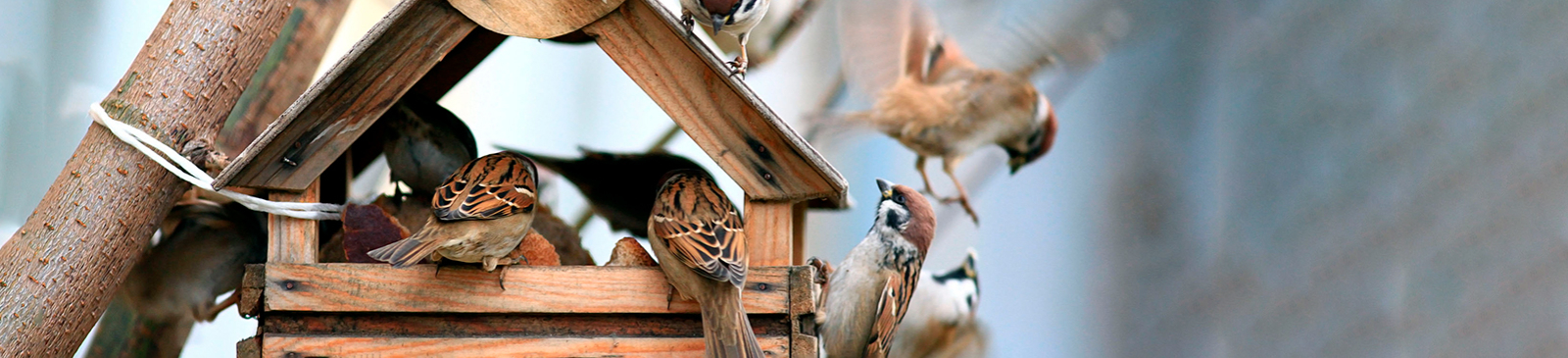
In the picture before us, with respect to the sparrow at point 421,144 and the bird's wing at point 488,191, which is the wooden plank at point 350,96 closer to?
the bird's wing at point 488,191

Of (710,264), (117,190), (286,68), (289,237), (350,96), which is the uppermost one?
(286,68)

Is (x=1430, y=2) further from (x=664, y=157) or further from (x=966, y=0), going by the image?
(x=664, y=157)

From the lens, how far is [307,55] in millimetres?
2131

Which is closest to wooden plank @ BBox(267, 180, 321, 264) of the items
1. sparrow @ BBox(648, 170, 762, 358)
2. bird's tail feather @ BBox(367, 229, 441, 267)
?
bird's tail feather @ BBox(367, 229, 441, 267)

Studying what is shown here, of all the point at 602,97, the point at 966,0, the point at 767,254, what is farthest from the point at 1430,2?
the point at 602,97

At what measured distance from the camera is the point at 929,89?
253cm

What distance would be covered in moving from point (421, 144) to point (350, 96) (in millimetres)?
375

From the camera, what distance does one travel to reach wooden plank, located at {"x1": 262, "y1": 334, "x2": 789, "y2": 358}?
4.39 feet

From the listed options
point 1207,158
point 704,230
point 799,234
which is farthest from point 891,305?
point 1207,158

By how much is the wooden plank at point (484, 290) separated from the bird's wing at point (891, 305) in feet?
1.14

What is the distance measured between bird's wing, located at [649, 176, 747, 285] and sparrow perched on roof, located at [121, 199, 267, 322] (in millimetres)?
862

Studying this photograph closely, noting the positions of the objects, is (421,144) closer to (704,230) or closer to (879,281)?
(704,230)

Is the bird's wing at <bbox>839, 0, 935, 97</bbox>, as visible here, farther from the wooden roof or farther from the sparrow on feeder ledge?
the sparrow on feeder ledge

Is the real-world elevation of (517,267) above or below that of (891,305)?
above
